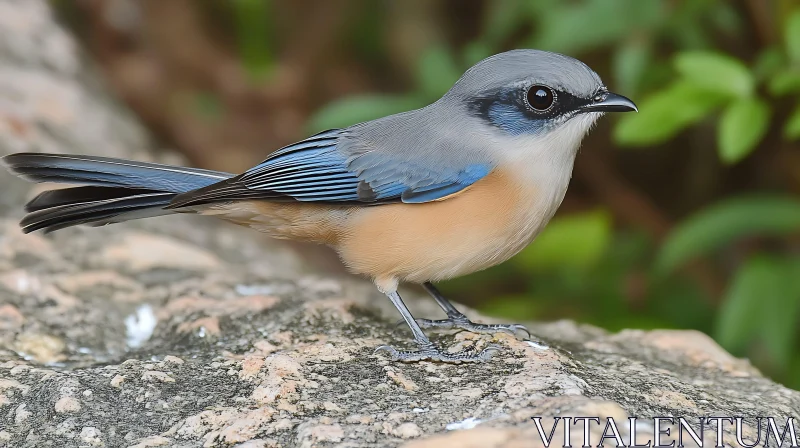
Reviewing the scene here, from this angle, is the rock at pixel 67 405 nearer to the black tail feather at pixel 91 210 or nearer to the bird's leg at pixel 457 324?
the black tail feather at pixel 91 210

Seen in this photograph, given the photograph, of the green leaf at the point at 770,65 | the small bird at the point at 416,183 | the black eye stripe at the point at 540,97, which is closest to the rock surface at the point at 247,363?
the small bird at the point at 416,183

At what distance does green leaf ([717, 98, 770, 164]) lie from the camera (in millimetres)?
3977

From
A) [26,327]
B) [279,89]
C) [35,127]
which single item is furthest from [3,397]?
[279,89]

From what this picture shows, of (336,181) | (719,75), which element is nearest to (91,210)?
(336,181)

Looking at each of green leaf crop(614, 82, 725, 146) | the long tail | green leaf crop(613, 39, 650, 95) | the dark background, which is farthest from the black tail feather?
green leaf crop(613, 39, 650, 95)

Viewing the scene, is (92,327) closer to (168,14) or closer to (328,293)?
(328,293)

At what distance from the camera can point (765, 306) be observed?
4480 millimetres

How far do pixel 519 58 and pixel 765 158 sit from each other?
99.2 inches

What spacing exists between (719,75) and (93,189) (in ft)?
9.47

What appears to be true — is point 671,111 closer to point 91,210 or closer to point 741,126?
point 741,126

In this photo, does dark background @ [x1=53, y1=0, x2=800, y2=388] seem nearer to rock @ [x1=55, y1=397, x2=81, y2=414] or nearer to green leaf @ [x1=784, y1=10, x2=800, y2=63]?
green leaf @ [x1=784, y1=10, x2=800, y2=63]

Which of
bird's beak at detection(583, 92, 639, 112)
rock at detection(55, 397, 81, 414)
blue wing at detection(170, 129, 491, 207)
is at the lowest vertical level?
rock at detection(55, 397, 81, 414)

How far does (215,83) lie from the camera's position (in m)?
8.64

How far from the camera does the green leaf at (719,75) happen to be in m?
4.07
